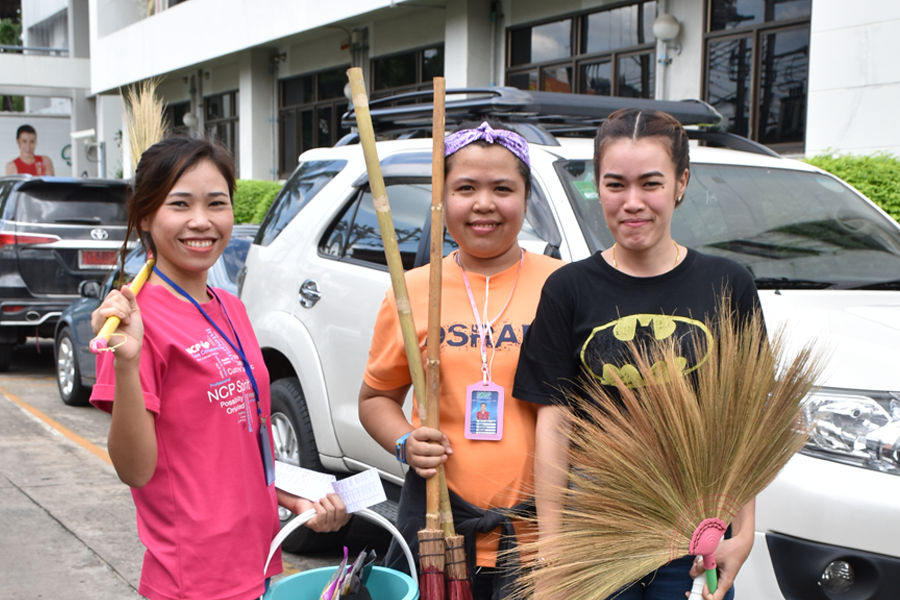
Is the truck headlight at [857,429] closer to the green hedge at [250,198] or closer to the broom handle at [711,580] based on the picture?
the broom handle at [711,580]

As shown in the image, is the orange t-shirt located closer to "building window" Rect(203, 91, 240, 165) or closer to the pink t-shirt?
the pink t-shirt

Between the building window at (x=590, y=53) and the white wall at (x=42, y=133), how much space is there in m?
23.0

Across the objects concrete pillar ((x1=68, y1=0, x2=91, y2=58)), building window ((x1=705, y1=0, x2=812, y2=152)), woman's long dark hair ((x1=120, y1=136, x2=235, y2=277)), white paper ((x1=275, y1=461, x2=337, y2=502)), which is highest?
concrete pillar ((x1=68, y1=0, x2=91, y2=58))

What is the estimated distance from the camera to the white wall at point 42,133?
32.4 metres

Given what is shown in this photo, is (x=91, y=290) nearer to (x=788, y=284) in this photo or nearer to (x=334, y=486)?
(x=788, y=284)

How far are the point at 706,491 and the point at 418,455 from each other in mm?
695

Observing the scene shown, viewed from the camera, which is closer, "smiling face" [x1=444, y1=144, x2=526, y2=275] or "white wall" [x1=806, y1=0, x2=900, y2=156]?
"smiling face" [x1=444, y1=144, x2=526, y2=275]

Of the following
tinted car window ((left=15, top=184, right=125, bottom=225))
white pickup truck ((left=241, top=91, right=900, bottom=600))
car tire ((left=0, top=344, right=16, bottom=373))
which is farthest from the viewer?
car tire ((left=0, top=344, right=16, bottom=373))

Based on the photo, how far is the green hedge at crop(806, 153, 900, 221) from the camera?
302 inches

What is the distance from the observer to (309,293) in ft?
14.5

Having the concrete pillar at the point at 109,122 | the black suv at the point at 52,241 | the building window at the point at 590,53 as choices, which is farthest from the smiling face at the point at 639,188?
the concrete pillar at the point at 109,122

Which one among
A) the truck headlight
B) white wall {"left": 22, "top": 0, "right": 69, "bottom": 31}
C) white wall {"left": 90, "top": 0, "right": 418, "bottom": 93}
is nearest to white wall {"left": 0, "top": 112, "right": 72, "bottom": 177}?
white wall {"left": 22, "top": 0, "right": 69, "bottom": 31}

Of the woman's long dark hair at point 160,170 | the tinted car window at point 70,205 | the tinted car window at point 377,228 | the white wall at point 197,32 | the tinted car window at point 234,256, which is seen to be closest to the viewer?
the woman's long dark hair at point 160,170

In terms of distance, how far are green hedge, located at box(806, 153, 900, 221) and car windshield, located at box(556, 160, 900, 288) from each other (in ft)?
13.1
